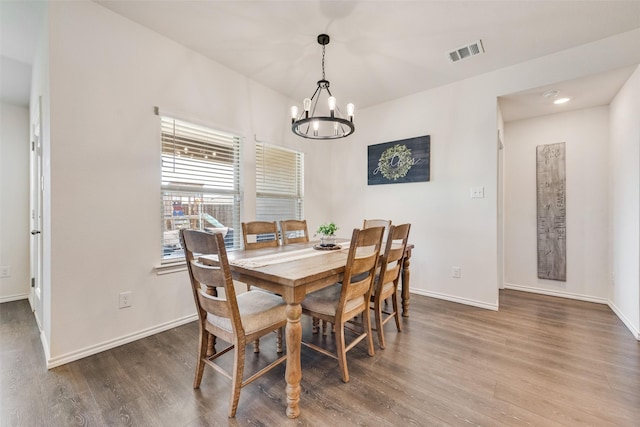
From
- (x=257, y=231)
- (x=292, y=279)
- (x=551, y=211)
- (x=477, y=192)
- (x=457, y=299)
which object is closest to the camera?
(x=292, y=279)

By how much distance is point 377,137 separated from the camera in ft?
13.0

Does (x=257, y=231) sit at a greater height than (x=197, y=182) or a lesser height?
lesser

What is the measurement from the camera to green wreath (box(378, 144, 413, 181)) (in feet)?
12.0

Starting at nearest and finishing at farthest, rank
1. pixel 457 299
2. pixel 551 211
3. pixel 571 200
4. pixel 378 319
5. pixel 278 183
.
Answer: pixel 378 319, pixel 457 299, pixel 571 200, pixel 551 211, pixel 278 183

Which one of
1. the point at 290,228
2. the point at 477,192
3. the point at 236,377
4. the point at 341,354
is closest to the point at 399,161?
the point at 477,192

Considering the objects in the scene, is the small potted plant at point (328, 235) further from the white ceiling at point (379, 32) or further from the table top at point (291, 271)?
the white ceiling at point (379, 32)

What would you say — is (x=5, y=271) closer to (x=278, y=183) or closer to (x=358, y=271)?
(x=278, y=183)

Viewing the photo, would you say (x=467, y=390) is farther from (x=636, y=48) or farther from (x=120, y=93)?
(x=120, y=93)

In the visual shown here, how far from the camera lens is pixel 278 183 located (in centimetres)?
369

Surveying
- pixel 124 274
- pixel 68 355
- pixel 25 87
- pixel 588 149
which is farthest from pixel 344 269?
pixel 25 87

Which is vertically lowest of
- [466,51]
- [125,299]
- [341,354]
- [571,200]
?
[341,354]

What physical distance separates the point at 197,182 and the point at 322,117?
1.50 meters

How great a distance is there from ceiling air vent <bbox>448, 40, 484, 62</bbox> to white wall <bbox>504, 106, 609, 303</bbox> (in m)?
1.65

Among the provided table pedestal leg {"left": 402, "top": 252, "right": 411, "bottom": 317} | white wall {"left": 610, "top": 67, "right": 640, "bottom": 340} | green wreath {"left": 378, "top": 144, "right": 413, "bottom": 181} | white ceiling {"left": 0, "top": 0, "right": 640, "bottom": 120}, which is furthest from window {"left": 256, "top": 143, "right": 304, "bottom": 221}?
white wall {"left": 610, "top": 67, "right": 640, "bottom": 340}
